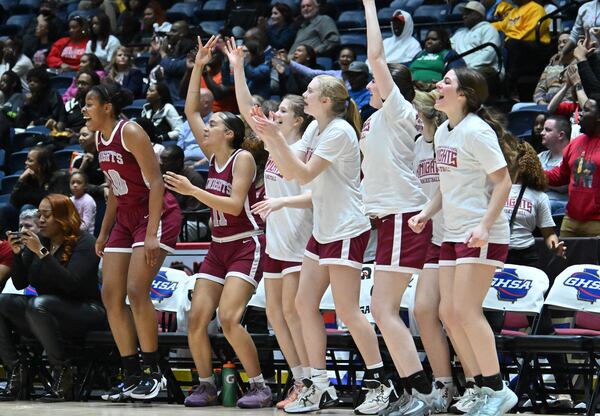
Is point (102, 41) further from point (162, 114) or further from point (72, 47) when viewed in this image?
point (162, 114)

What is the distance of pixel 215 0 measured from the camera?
14.8 metres

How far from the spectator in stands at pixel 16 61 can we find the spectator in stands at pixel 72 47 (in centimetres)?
40

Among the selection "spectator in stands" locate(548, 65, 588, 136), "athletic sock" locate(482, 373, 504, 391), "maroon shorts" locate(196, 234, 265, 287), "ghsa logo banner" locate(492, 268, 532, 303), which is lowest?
"athletic sock" locate(482, 373, 504, 391)

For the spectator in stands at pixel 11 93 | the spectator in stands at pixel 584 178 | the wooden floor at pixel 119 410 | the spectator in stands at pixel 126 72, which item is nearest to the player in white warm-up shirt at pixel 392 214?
the wooden floor at pixel 119 410

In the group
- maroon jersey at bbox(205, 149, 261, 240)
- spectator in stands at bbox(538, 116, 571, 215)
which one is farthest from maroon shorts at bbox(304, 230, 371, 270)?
spectator in stands at bbox(538, 116, 571, 215)

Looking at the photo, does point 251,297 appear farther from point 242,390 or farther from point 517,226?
point 517,226

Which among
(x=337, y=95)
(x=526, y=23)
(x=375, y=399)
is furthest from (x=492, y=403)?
(x=526, y=23)

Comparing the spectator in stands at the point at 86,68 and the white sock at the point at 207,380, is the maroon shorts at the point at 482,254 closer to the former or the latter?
the white sock at the point at 207,380

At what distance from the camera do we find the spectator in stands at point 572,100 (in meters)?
9.45

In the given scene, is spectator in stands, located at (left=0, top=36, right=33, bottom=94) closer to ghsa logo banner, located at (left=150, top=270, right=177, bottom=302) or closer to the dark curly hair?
the dark curly hair

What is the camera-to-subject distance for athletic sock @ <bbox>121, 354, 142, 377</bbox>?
279 inches

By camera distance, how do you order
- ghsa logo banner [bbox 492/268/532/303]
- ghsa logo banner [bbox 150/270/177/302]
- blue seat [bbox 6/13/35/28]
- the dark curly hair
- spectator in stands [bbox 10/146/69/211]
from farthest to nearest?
1. blue seat [bbox 6/13/35/28]
2. spectator in stands [bbox 10/146/69/211]
3. ghsa logo banner [bbox 150/270/177/302]
4. the dark curly hair
5. ghsa logo banner [bbox 492/268/532/303]

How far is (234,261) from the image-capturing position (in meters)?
6.93

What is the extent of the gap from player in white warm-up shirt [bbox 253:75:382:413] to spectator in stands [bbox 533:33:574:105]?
171 inches
